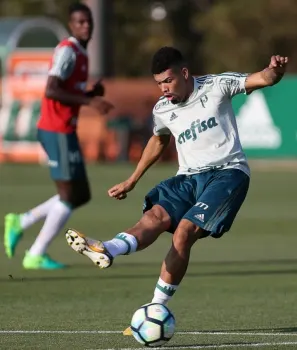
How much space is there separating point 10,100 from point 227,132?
25.5 meters

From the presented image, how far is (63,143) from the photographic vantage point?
43.6ft

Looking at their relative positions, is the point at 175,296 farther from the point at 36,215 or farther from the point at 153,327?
the point at 153,327

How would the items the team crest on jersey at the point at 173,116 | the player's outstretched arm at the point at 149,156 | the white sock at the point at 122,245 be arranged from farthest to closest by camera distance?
the player's outstretched arm at the point at 149,156
the team crest on jersey at the point at 173,116
the white sock at the point at 122,245

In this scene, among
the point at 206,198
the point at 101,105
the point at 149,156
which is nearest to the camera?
the point at 206,198

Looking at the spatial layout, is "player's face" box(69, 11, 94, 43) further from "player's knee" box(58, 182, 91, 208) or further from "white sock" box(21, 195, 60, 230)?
"white sock" box(21, 195, 60, 230)

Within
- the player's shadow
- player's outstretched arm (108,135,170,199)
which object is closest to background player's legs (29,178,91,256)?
the player's shadow

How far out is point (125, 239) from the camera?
8828 millimetres

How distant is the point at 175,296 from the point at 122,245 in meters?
2.71

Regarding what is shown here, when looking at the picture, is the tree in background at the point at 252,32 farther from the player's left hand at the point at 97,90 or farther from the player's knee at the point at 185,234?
the player's knee at the point at 185,234

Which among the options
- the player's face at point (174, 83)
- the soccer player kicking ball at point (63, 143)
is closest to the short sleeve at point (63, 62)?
the soccer player kicking ball at point (63, 143)

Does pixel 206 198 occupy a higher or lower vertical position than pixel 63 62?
lower

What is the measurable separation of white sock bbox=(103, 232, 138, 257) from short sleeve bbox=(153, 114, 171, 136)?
40.0 inches

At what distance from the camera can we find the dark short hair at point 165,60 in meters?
8.99

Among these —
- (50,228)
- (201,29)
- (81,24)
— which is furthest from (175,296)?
(201,29)
